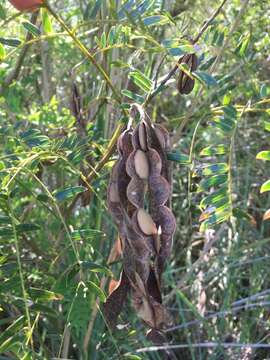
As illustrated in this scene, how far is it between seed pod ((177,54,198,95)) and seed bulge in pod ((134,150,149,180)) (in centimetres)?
20

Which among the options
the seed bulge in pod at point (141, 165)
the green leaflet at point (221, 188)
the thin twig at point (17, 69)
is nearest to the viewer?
the seed bulge in pod at point (141, 165)

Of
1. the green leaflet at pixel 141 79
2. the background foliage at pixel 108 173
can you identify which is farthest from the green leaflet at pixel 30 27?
the green leaflet at pixel 141 79

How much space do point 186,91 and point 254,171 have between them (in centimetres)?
114

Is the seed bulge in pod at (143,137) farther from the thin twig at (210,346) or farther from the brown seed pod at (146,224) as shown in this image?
the thin twig at (210,346)

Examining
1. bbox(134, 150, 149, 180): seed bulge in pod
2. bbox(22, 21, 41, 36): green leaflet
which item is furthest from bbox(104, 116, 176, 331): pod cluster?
bbox(22, 21, 41, 36): green leaflet

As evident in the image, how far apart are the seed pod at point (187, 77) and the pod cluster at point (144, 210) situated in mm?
139

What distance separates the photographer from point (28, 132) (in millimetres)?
1004

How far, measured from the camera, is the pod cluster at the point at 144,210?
745 millimetres

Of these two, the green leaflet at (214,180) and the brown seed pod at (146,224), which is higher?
the brown seed pod at (146,224)

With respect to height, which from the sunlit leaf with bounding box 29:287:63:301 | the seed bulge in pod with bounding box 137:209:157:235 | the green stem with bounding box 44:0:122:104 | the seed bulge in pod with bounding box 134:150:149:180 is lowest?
the sunlit leaf with bounding box 29:287:63:301

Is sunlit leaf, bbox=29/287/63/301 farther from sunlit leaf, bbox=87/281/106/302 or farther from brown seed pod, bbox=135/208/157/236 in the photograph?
brown seed pod, bbox=135/208/157/236

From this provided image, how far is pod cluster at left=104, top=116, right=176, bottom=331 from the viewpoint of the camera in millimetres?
745

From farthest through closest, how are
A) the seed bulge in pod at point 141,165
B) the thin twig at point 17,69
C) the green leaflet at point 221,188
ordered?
1. the thin twig at point 17,69
2. the green leaflet at point 221,188
3. the seed bulge in pod at point 141,165

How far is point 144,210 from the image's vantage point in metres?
0.76
